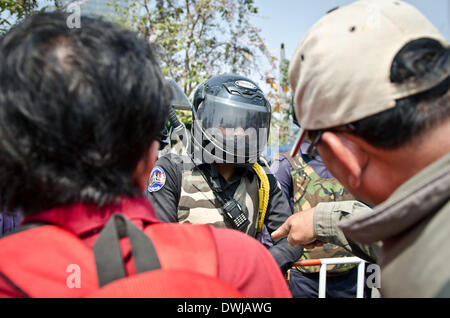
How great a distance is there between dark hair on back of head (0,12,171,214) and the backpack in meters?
0.09

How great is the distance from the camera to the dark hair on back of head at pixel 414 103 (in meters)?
0.89

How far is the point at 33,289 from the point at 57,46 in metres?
0.47

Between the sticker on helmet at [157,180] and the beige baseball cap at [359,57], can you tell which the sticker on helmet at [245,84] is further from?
the beige baseball cap at [359,57]

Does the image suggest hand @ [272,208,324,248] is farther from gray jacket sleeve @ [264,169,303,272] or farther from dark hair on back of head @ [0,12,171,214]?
dark hair on back of head @ [0,12,171,214]

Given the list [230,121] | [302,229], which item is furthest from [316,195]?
[302,229]

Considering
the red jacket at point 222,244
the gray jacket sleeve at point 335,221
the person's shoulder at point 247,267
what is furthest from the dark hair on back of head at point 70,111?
the gray jacket sleeve at point 335,221

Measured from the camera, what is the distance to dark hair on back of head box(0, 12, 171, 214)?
0.72 metres

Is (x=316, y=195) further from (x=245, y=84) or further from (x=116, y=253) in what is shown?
(x=116, y=253)

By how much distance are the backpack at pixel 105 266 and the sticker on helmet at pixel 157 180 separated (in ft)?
4.42

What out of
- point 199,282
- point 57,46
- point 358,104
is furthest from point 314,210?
point 57,46

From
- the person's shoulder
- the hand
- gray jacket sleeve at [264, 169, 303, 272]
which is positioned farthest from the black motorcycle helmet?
the person's shoulder

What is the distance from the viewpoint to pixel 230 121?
2.47m

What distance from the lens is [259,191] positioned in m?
2.32

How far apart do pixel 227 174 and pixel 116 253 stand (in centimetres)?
173
